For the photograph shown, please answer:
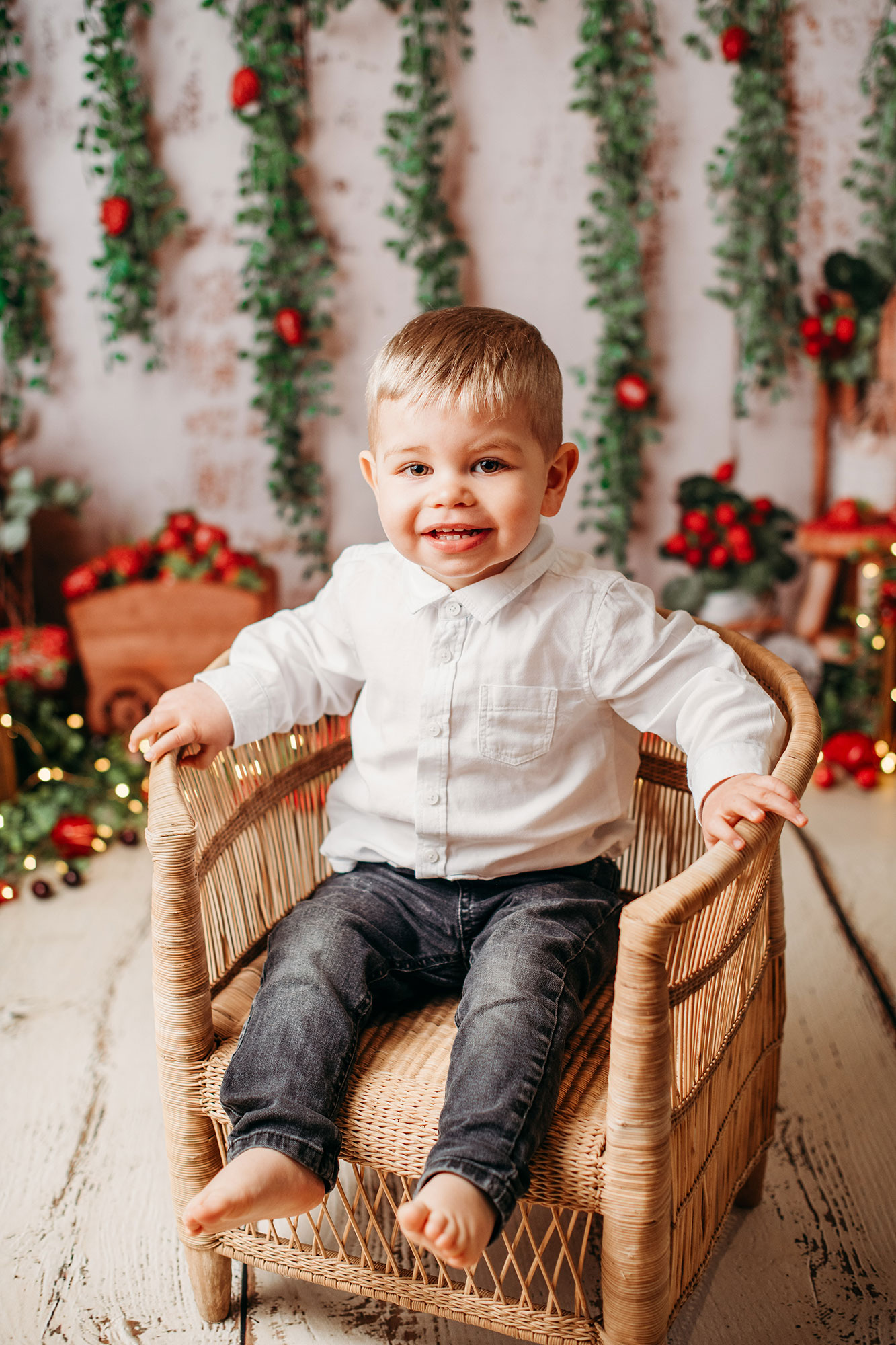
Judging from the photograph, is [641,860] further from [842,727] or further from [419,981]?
[842,727]

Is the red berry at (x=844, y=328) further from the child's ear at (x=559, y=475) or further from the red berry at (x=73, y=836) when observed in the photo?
the red berry at (x=73, y=836)

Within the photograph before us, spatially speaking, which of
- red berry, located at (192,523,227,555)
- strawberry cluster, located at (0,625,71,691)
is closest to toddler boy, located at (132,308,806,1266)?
strawberry cluster, located at (0,625,71,691)

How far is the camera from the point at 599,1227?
125 cm

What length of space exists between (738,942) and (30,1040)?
1.13 metres

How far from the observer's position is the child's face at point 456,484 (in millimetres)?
1032

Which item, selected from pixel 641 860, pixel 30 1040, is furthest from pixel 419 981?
pixel 30 1040

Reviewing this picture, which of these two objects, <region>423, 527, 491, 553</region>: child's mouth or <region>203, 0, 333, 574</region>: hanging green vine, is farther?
<region>203, 0, 333, 574</region>: hanging green vine

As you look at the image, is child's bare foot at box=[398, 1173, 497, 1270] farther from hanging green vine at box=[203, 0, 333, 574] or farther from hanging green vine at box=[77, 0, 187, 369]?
hanging green vine at box=[77, 0, 187, 369]

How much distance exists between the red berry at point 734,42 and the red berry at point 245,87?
1.11 metres

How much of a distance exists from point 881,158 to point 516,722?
2.21 meters

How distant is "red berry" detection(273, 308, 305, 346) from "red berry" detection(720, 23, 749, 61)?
120cm

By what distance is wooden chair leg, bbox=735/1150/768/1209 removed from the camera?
48.9 inches

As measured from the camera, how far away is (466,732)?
1.13 metres

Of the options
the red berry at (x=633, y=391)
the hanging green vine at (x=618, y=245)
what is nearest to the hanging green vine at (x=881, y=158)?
the hanging green vine at (x=618, y=245)
